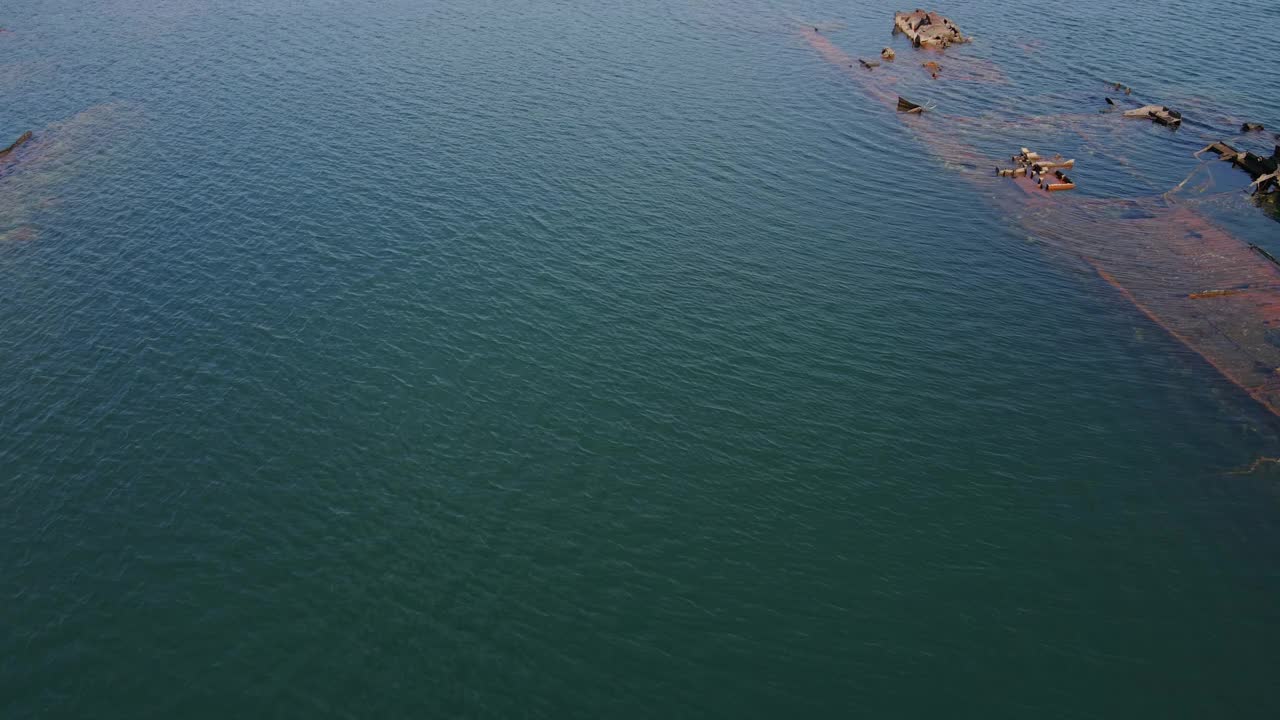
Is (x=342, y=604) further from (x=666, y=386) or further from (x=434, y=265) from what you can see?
(x=434, y=265)

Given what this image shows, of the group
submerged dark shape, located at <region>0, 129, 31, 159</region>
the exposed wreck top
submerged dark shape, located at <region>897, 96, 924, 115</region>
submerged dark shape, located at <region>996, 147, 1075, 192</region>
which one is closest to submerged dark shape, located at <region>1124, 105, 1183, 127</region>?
submerged dark shape, located at <region>996, 147, 1075, 192</region>

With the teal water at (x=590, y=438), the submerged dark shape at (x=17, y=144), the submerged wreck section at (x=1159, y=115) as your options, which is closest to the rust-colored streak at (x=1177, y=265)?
the teal water at (x=590, y=438)

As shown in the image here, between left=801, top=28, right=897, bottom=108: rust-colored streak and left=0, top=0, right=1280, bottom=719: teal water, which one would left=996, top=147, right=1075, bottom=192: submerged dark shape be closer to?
left=0, top=0, right=1280, bottom=719: teal water

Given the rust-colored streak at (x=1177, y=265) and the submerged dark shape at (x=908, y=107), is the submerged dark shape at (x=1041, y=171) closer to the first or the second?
the rust-colored streak at (x=1177, y=265)

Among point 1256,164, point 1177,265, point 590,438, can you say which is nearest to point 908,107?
point 1256,164

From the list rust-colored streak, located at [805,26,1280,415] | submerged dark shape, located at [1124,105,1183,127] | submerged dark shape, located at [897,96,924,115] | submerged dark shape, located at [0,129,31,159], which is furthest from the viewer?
submerged dark shape, located at [897,96,924,115]

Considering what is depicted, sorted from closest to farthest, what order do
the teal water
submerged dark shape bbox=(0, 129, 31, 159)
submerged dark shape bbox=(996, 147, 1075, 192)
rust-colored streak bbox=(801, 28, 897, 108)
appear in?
the teal water < submerged dark shape bbox=(996, 147, 1075, 192) < submerged dark shape bbox=(0, 129, 31, 159) < rust-colored streak bbox=(801, 28, 897, 108)
